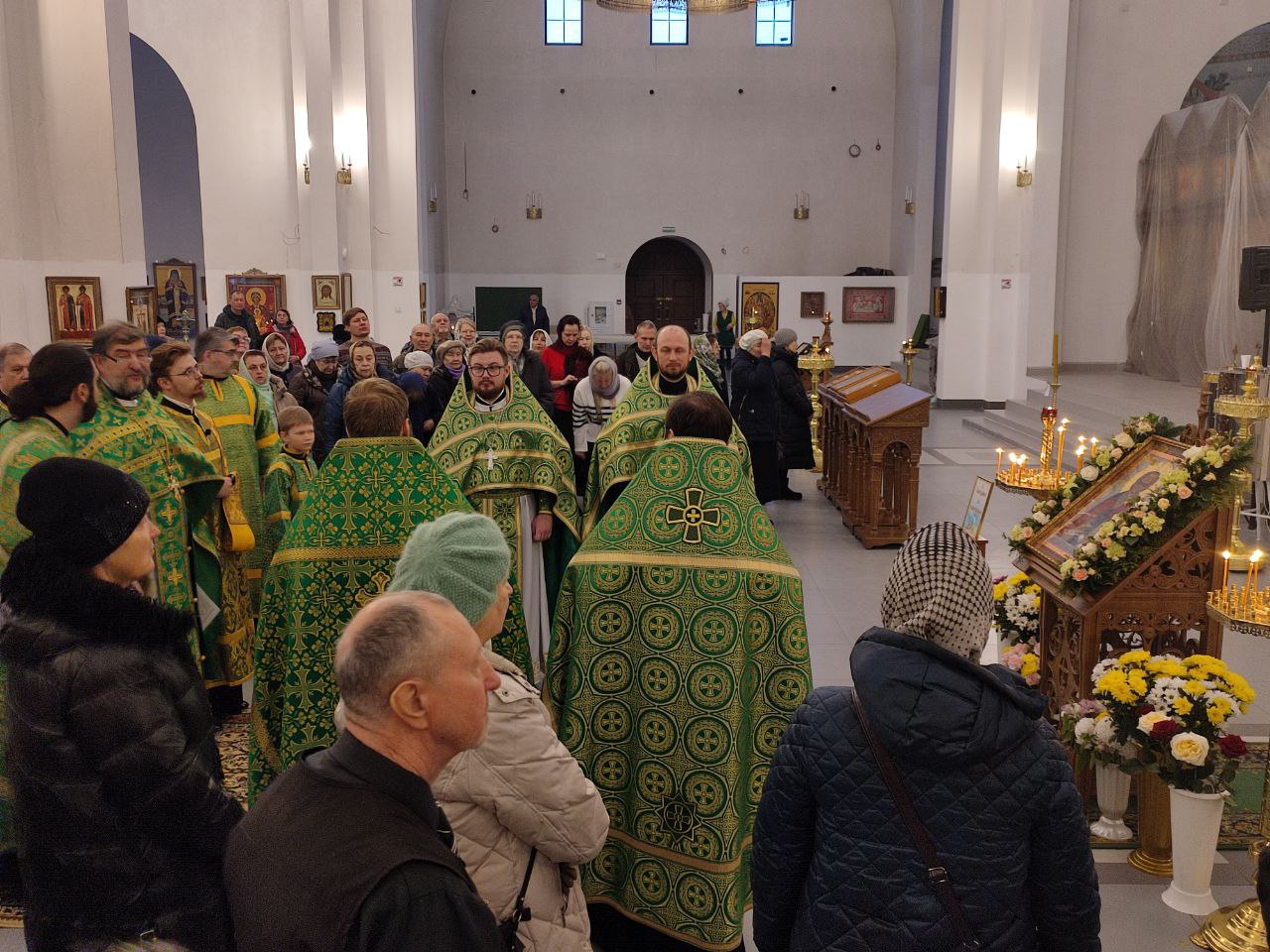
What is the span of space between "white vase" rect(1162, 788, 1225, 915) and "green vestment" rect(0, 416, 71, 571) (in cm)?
416

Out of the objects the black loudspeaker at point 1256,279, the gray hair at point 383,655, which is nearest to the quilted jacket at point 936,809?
the gray hair at point 383,655

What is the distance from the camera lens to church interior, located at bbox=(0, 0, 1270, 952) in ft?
15.7

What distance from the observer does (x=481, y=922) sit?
152 cm

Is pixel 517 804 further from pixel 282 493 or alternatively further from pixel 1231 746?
pixel 282 493

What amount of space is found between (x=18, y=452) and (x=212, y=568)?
146 centimetres

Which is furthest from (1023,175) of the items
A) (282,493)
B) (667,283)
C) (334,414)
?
(282,493)

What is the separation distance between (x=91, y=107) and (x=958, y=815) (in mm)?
9380

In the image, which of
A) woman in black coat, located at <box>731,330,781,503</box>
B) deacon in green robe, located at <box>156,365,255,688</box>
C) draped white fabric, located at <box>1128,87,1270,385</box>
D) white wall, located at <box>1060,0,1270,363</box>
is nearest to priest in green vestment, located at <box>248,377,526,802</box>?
deacon in green robe, located at <box>156,365,255,688</box>

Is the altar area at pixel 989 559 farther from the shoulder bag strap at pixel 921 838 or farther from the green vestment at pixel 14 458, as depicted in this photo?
the green vestment at pixel 14 458

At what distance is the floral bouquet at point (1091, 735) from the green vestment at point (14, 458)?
389cm

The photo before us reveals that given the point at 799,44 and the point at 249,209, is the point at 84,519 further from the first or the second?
the point at 799,44

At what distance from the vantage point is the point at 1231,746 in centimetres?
388

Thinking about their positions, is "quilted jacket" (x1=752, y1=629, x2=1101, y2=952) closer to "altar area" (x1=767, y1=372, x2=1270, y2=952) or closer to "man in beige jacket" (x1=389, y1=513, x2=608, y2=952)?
"man in beige jacket" (x1=389, y1=513, x2=608, y2=952)

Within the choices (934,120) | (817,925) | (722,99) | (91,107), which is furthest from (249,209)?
(817,925)
